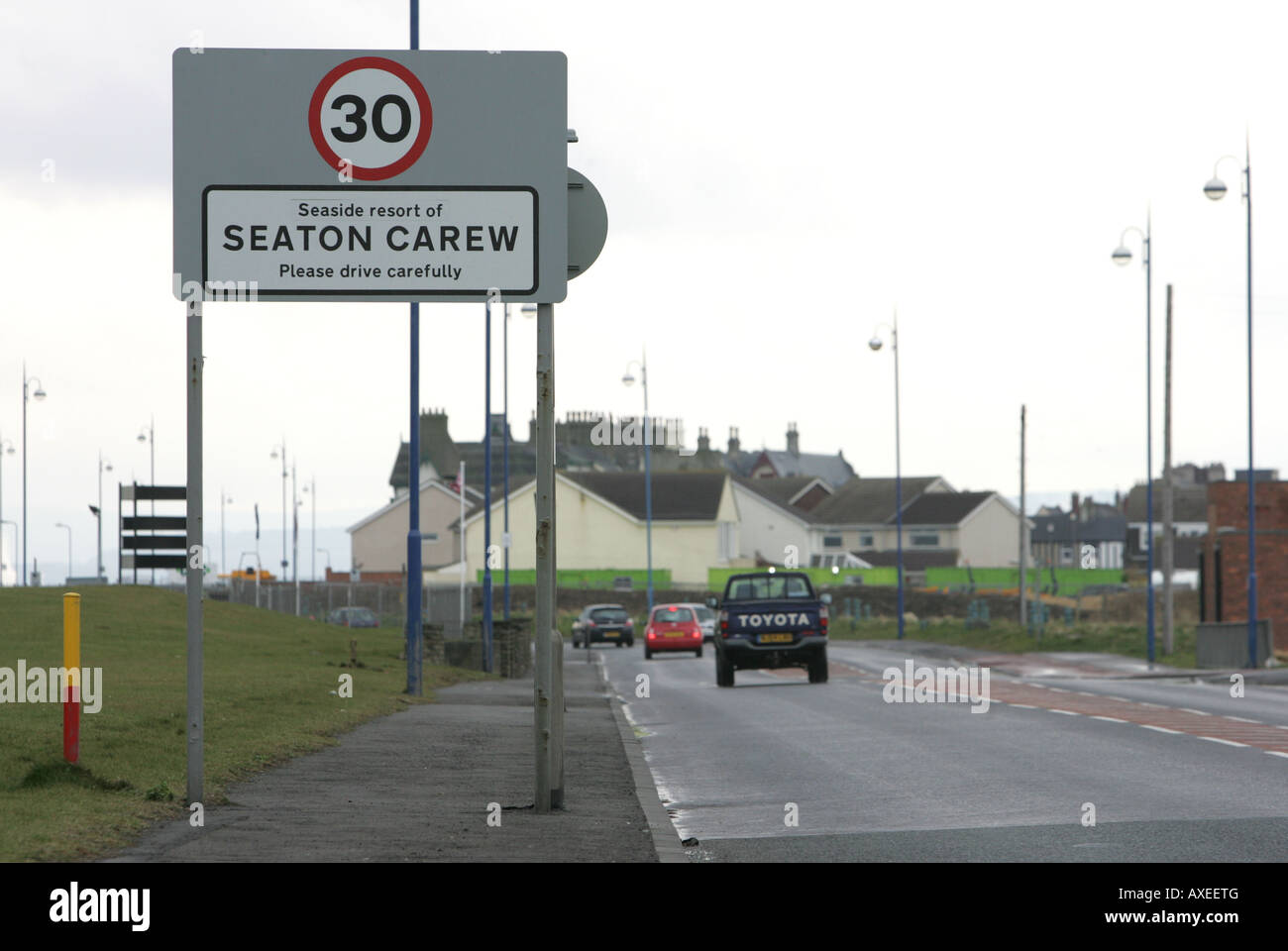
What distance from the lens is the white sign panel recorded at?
1142 centimetres

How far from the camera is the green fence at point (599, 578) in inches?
3514

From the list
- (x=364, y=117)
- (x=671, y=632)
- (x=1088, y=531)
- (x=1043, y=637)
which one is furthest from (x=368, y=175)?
(x=1088, y=531)

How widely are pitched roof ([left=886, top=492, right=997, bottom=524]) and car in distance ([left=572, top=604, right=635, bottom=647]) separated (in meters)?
52.1

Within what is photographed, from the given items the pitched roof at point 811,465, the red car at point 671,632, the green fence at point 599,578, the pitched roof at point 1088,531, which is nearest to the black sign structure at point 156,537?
the red car at point 671,632

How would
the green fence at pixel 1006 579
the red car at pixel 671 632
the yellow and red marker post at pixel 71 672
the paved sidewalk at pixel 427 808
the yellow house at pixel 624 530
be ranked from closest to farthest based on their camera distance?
the paved sidewalk at pixel 427 808
the yellow and red marker post at pixel 71 672
the red car at pixel 671 632
the yellow house at pixel 624 530
the green fence at pixel 1006 579

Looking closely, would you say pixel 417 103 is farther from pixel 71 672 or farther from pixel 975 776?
pixel 975 776

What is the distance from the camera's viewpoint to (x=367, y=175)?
1145 centimetres

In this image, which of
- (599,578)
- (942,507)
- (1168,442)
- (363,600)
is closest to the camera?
(1168,442)

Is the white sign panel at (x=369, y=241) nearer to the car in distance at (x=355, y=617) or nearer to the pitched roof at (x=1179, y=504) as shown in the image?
the car in distance at (x=355, y=617)

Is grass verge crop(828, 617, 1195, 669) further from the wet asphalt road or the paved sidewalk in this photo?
the paved sidewalk

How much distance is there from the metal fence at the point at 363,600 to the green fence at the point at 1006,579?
102 feet

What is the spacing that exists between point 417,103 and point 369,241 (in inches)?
38.9
